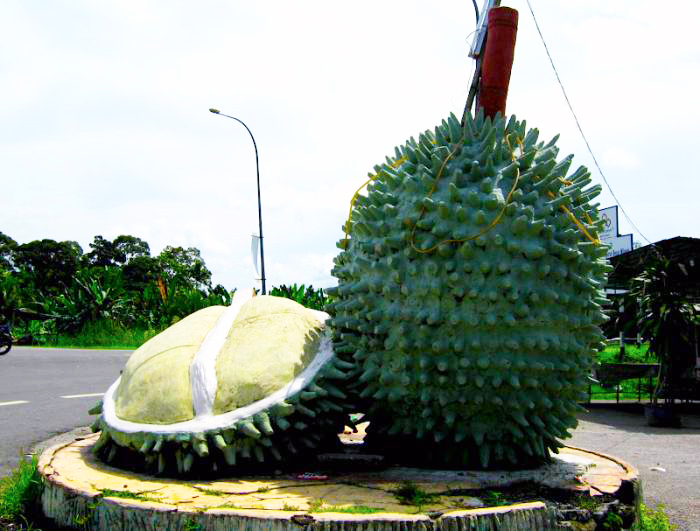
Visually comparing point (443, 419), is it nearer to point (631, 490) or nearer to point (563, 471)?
point (563, 471)

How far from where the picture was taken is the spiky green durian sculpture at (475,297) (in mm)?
3553

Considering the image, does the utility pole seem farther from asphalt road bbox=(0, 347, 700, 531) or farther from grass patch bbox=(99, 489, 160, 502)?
asphalt road bbox=(0, 347, 700, 531)

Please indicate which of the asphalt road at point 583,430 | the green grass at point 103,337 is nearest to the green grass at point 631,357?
the asphalt road at point 583,430

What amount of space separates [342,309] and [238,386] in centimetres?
77

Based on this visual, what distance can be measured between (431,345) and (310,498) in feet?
3.22

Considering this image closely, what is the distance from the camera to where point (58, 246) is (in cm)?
5366

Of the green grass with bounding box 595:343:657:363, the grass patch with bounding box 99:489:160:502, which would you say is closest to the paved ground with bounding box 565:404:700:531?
the green grass with bounding box 595:343:657:363

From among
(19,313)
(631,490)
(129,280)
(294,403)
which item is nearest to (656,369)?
(631,490)

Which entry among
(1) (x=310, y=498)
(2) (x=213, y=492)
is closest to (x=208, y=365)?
(2) (x=213, y=492)

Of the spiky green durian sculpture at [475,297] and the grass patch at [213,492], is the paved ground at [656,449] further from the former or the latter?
the grass patch at [213,492]

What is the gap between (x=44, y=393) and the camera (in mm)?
10367

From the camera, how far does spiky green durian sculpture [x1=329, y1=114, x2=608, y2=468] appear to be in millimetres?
3553

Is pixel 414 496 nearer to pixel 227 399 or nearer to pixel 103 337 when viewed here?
pixel 227 399

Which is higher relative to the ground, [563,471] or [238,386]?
[238,386]
